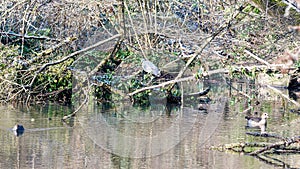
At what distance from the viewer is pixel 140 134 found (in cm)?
939

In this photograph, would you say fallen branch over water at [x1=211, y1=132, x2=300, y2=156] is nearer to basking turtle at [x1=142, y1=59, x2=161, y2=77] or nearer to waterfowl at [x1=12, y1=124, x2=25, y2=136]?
basking turtle at [x1=142, y1=59, x2=161, y2=77]

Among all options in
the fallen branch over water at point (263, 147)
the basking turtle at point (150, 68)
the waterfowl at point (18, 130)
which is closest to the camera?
the fallen branch over water at point (263, 147)

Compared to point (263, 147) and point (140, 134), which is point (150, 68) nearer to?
point (140, 134)

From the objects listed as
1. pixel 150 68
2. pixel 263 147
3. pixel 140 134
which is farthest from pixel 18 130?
pixel 263 147

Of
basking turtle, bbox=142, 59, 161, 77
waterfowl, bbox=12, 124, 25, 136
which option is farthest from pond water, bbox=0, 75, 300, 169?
basking turtle, bbox=142, 59, 161, 77

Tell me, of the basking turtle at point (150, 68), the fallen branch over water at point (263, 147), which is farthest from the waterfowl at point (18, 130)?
the fallen branch over water at point (263, 147)

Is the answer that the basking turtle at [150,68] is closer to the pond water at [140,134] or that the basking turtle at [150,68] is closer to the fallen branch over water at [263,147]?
the pond water at [140,134]

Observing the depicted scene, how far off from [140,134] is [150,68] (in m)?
1.17

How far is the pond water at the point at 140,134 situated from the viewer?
7.26 meters

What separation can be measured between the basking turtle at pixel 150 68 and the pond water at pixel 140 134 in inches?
31.5

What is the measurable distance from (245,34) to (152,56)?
1666 mm

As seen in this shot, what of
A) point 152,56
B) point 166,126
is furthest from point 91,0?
point 166,126

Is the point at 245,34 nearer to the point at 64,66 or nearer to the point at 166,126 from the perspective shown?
the point at 166,126

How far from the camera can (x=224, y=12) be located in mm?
9164
